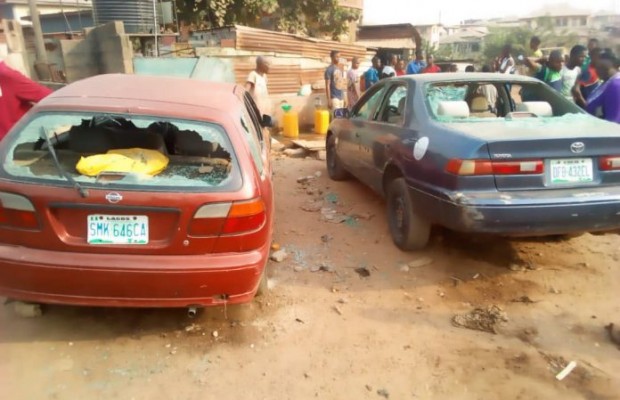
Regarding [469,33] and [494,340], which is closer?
[494,340]

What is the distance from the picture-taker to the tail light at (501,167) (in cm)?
342

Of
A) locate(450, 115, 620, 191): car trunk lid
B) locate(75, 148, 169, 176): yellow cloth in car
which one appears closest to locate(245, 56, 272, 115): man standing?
locate(75, 148, 169, 176): yellow cloth in car

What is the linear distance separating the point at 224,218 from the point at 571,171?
2.46 meters

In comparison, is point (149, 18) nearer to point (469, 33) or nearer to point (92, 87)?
point (92, 87)

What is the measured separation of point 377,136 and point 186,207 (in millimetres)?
2654

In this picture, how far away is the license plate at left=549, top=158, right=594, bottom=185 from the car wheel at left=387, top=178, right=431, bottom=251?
1096mm

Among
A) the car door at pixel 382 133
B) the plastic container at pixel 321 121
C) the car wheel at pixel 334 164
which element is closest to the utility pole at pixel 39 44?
the plastic container at pixel 321 121

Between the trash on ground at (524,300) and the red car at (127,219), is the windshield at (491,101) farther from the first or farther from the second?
the red car at (127,219)

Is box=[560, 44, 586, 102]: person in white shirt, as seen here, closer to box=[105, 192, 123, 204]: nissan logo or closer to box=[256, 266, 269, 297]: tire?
box=[256, 266, 269, 297]: tire

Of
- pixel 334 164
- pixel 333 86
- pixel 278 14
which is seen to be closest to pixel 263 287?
pixel 334 164

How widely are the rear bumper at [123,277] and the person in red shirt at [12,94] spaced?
96.5 inches

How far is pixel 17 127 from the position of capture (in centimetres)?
284

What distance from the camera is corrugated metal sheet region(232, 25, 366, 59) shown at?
40.8 feet

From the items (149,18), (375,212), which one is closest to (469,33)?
(149,18)
